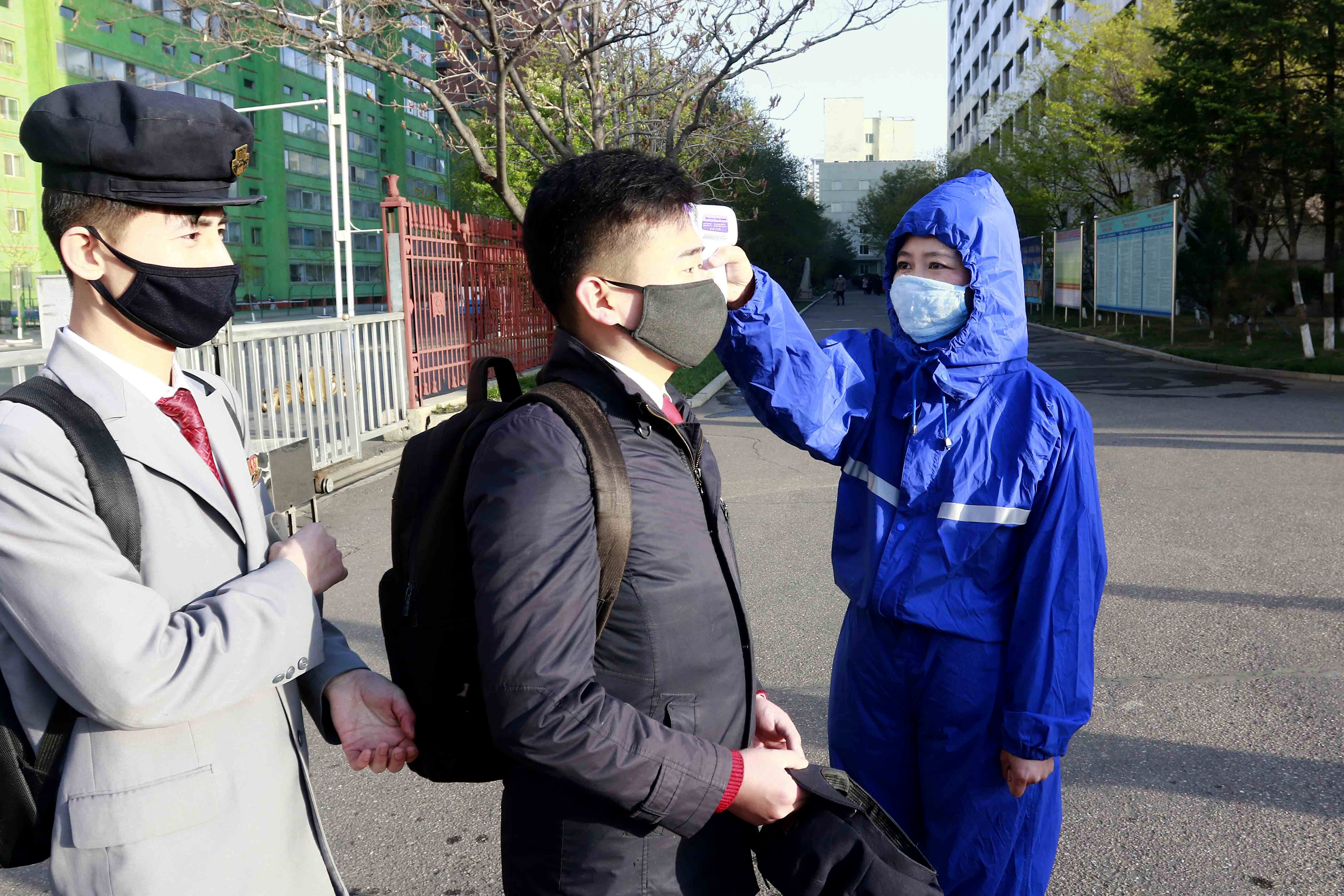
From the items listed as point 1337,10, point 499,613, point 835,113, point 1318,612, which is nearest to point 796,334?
point 499,613

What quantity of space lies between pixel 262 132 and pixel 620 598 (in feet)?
206

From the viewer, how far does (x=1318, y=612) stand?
17.1 ft

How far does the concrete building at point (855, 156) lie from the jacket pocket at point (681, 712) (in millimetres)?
138735

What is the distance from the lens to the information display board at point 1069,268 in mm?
28594

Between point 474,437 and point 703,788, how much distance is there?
0.60m

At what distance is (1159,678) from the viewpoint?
451 centimetres

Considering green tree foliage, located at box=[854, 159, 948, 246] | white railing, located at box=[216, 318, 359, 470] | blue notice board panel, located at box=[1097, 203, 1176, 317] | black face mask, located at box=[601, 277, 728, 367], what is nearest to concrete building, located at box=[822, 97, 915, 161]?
green tree foliage, located at box=[854, 159, 948, 246]

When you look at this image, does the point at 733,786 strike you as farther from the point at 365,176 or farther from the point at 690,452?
the point at 365,176

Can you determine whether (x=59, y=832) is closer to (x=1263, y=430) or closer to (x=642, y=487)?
(x=642, y=487)

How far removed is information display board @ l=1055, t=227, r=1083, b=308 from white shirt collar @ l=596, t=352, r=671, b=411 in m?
28.8

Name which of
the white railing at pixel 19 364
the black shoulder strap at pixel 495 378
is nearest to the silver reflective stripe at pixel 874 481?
the black shoulder strap at pixel 495 378

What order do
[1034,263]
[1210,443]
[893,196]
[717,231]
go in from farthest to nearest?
→ [893,196]
[1034,263]
[1210,443]
[717,231]

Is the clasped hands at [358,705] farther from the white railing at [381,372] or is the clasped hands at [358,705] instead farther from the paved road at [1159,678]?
the white railing at [381,372]

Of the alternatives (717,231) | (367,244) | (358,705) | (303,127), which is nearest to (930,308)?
(717,231)
